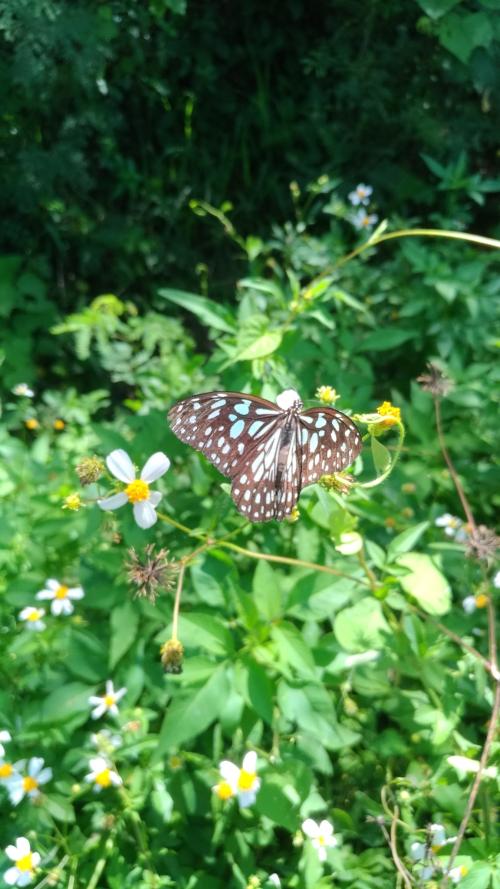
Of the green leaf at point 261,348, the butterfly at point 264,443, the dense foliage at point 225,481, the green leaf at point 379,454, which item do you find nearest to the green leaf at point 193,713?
the dense foliage at point 225,481

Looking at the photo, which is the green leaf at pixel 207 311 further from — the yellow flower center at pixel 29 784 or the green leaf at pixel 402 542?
the yellow flower center at pixel 29 784

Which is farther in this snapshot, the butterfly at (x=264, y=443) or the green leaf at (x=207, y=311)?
the green leaf at (x=207, y=311)

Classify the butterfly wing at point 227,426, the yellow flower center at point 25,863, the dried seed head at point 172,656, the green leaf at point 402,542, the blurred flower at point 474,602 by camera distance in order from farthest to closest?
1. the blurred flower at point 474,602
2. the green leaf at point 402,542
3. the yellow flower center at point 25,863
4. the butterfly wing at point 227,426
5. the dried seed head at point 172,656

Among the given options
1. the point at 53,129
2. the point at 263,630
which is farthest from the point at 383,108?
the point at 263,630

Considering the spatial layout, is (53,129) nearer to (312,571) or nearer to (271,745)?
(312,571)

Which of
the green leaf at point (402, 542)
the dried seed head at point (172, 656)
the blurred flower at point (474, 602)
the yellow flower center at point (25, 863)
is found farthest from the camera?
the blurred flower at point (474, 602)

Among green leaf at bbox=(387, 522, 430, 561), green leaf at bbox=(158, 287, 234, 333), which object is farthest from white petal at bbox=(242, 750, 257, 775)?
green leaf at bbox=(158, 287, 234, 333)

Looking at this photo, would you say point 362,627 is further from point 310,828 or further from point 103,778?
point 103,778
